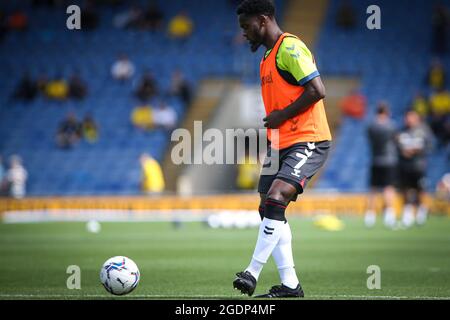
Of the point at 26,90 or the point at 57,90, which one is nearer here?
the point at 26,90

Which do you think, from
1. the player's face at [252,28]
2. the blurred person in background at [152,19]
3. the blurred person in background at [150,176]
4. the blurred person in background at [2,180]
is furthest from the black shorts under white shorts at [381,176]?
the blurred person in background at [152,19]

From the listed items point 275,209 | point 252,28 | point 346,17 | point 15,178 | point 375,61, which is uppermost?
point 346,17

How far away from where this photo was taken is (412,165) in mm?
21281

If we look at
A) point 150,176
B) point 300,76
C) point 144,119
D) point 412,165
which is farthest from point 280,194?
point 144,119

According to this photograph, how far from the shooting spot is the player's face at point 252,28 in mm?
8195

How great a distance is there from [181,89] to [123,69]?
2.61 meters

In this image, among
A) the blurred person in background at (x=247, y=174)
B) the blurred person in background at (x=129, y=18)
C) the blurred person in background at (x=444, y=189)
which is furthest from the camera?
the blurred person in background at (x=129, y=18)

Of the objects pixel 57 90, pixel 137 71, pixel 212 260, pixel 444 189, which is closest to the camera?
pixel 212 260

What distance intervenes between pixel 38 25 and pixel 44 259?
24643 mm

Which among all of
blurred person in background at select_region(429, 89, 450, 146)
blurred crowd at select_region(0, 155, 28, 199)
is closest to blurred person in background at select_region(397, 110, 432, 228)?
blurred person in background at select_region(429, 89, 450, 146)

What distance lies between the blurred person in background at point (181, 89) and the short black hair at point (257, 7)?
2409 cm

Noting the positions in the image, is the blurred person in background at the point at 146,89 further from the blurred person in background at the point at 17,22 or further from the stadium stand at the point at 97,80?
the blurred person in background at the point at 17,22

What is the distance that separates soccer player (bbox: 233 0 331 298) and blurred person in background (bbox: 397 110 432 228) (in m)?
13.1

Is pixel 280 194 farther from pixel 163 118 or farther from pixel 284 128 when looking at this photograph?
pixel 163 118
